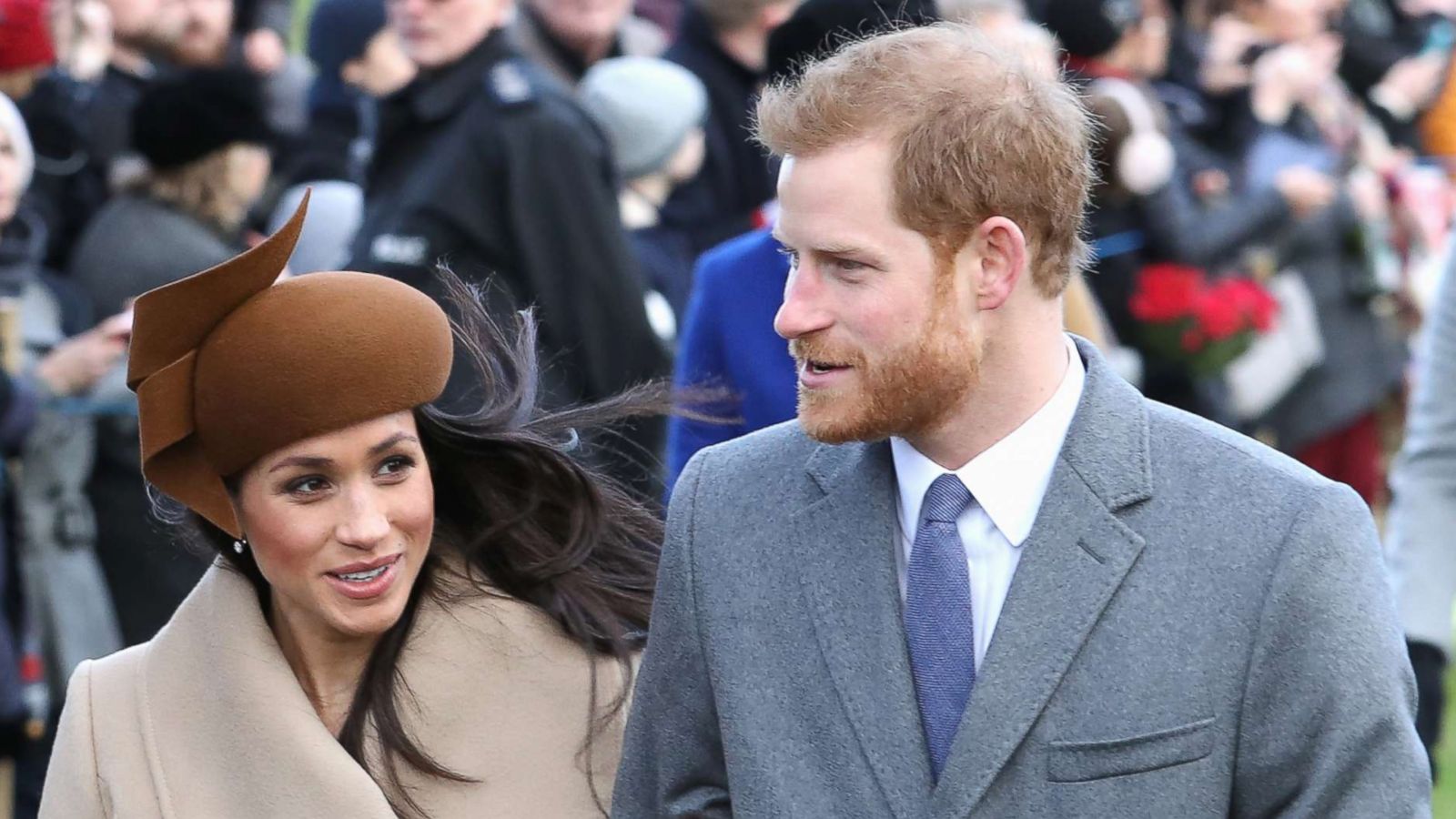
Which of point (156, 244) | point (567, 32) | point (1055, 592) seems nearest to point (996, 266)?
point (1055, 592)

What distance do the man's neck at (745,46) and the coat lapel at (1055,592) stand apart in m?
5.06

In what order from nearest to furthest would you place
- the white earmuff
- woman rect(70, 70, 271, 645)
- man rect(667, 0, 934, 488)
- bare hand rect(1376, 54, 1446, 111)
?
man rect(667, 0, 934, 488), woman rect(70, 70, 271, 645), the white earmuff, bare hand rect(1376, 54, 1446, 111)

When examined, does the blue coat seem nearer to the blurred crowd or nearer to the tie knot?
the blurred crowd

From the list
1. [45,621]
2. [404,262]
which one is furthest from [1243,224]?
[45,621]

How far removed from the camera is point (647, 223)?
707 centimetres

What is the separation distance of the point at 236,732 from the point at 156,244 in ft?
9.50

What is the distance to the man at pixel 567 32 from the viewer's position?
7.58m

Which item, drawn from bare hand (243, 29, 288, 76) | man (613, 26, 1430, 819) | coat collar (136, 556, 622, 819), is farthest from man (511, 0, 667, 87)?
man (613, 26, 1430, 819)

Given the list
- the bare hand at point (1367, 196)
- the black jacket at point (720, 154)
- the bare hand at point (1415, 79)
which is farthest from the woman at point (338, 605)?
the bare hand at point (1415, 79)

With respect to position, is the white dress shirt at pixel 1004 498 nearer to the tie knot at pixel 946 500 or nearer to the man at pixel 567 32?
the tie knot at pixel 946 500

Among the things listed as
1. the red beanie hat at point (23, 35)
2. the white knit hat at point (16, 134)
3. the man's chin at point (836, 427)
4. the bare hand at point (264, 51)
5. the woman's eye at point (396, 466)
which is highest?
the red beanie hat at point (23, 35)

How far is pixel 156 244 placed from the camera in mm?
6195

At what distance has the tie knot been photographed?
283 cm

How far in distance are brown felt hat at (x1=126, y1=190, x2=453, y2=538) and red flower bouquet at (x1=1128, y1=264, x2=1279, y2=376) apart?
434cm
